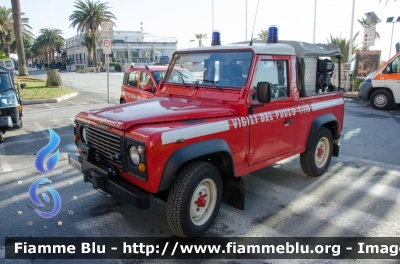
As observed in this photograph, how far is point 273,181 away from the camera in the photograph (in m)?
5.34

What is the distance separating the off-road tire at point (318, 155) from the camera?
522 cm

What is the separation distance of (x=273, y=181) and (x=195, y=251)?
2.36 m

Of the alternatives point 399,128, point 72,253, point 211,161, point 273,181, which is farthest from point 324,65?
point 399,128

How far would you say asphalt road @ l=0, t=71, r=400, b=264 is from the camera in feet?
12.4

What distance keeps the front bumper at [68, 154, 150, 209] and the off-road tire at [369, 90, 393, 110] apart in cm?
1185

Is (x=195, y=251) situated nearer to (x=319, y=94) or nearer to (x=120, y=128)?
(x=120, y=128)

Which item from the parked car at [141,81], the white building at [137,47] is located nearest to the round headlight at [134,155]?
the parked car at [141,81]

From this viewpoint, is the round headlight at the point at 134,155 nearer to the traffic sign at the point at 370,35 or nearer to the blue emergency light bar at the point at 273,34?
the blue emergency light bar at the point at 273,34

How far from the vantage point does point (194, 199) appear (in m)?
3.49

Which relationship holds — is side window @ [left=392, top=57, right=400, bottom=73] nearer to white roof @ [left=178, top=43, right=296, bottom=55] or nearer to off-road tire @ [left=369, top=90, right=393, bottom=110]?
off-road tire @ [left=369, top=90, right=393, bottom=110]

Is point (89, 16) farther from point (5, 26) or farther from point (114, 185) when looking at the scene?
point (114, 185)

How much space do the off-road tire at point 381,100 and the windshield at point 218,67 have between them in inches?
404

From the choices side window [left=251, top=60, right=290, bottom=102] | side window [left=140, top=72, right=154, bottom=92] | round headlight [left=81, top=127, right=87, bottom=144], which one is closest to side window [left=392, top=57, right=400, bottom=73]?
side window [left=140, top=72, right=154, bottom=92]

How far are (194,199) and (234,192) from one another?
667 mm
